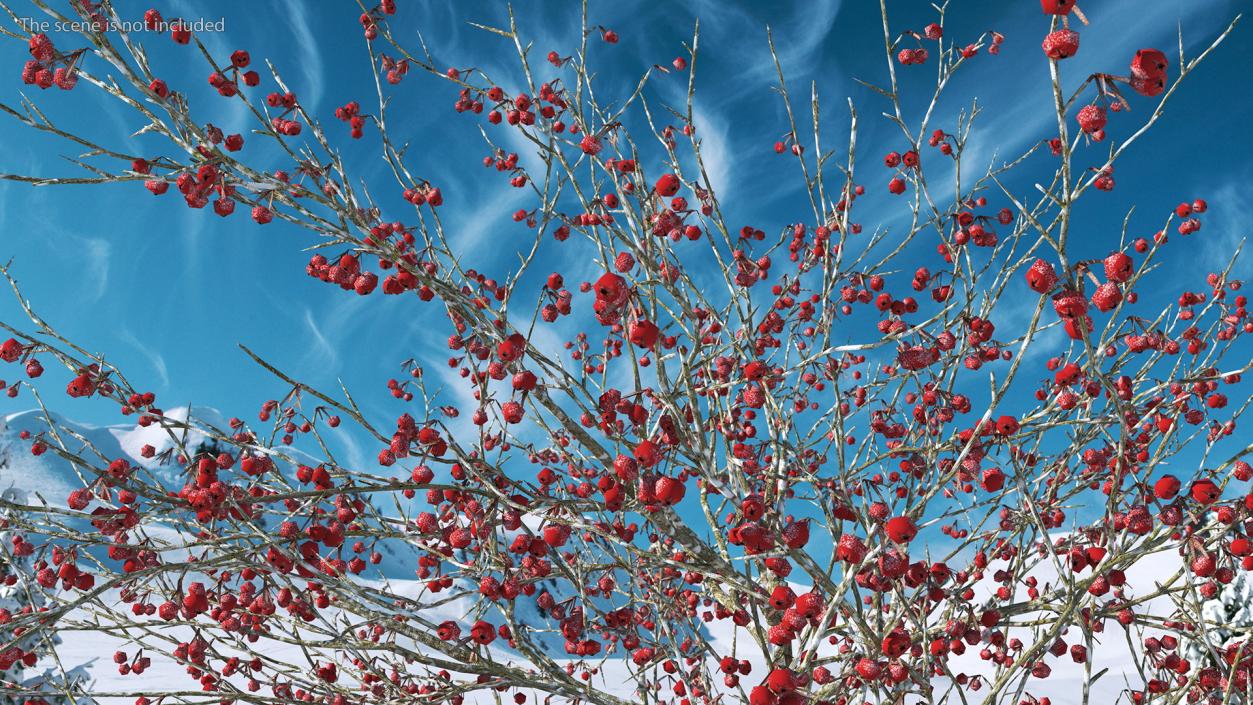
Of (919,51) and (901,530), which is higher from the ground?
(919,51)

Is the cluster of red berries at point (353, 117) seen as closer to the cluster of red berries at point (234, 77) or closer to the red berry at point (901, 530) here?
the cluster of red berries at point (234, 77)

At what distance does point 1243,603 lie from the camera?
8.76 m

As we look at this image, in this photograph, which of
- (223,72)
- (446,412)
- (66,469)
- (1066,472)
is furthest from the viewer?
(66,469)

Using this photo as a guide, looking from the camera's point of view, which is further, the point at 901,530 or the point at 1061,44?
the point at 901,530

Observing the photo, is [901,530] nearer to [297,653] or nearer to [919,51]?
[919,51]

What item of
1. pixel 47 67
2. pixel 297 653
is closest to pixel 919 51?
pixel 47 67

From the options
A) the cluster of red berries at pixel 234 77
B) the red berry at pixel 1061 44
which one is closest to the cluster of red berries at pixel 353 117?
the cluster of red berries at pixel 234 77

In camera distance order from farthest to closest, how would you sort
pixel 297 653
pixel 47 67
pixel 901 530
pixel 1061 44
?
pixel 297 653 → pixel 47 67 → pixel 901 530 → pixel 1061 44

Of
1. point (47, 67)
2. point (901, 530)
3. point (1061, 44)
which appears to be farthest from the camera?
point (47, 67)

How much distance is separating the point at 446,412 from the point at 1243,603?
985cm

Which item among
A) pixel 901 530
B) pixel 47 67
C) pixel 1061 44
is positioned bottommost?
pixel 901 530

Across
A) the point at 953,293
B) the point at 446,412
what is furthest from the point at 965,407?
the point at 446,412

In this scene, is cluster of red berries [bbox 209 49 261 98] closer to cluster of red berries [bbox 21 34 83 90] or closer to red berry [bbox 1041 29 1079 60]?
cluster of red berries [bbox 21 34 83 90]

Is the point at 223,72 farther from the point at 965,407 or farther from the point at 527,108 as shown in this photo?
the point at 965,407
